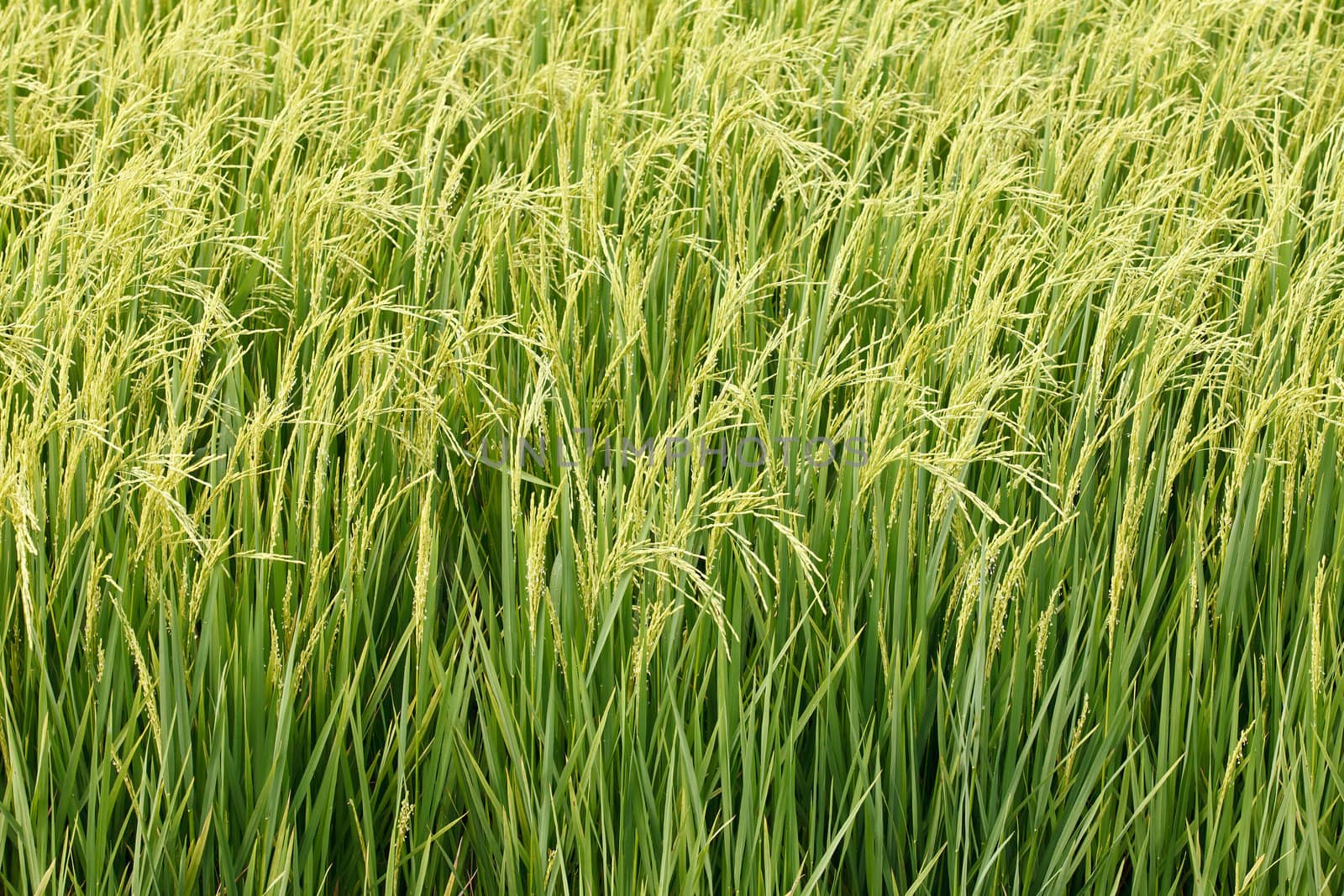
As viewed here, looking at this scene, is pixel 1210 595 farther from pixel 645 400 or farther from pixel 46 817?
pixel 46 817

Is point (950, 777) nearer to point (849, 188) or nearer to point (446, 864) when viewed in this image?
point (446, 864)

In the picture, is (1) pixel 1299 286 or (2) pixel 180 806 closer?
(2) pixel 180 806

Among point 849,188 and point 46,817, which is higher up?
point 849,188

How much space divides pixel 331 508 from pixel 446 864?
0.59 m

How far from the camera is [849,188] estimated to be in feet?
8.04

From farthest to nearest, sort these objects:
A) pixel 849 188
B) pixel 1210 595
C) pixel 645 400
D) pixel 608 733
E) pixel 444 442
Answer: pixel 849 188 → pixel 645 400 → pixel 444 442 → pixel 1210 595 → pixel 608 733

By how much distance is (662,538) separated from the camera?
1.55 meters

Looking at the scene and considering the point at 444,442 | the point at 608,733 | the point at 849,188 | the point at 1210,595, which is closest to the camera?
the point at 608,733

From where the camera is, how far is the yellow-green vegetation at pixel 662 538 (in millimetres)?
1497

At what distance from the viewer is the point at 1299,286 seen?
1.98 meters

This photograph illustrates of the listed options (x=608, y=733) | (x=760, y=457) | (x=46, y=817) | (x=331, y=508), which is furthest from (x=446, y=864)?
(x=760, y=457)

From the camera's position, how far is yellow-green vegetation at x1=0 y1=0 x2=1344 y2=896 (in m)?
1.50

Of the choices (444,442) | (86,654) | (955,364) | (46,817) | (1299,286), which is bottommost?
(46,817)

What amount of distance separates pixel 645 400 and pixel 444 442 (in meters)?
0.36
